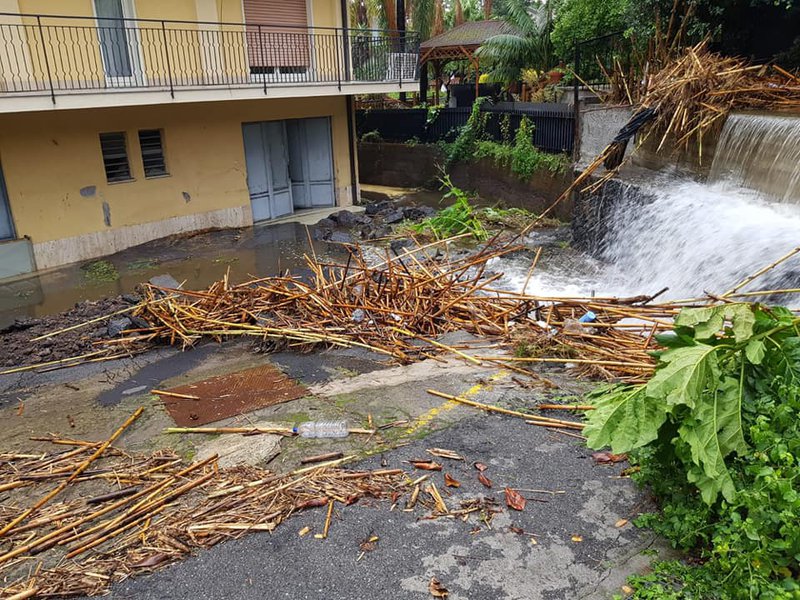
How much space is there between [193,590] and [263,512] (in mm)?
644

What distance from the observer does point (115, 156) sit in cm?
1398

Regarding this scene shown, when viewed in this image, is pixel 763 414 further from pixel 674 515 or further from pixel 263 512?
pixel 263 512

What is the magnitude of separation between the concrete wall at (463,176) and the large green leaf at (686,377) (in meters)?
11.4

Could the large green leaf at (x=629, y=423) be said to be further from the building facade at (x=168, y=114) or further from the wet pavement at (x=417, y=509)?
the building facade at (x=168, y=114)

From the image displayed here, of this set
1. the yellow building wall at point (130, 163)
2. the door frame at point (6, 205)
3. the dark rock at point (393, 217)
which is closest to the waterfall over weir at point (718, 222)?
the dark rock at point (393, 217)

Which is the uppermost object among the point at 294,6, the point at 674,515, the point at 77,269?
the point at 294,6

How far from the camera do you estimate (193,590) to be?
3348 mm

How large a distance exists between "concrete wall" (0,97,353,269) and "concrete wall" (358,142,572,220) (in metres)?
4.63

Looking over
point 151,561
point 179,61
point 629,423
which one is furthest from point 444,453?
point 179,61

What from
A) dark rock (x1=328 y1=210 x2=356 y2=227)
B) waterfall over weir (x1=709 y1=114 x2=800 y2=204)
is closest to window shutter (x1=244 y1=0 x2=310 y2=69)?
dark rock (x1=328 y1=210 x2=356 y2=227)

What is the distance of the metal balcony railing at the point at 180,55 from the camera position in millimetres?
11703

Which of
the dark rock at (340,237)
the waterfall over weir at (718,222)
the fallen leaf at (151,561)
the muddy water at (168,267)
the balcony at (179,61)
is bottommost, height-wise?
the muddy water at (168,267)

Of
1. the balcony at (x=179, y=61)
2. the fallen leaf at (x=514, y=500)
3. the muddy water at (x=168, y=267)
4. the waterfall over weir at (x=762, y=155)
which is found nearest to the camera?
the fallen leaf at (x=514, y=500)

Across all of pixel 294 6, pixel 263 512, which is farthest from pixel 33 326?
pixel 294 6
